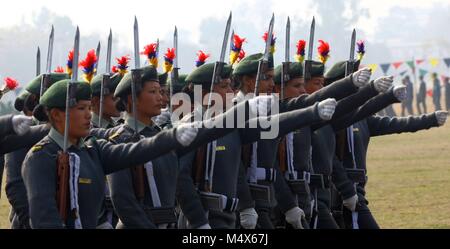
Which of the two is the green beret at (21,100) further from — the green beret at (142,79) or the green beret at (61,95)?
the green beret at (61,95)

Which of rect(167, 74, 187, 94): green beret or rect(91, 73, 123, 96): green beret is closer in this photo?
rect(91, 73, 123, 96): green beret

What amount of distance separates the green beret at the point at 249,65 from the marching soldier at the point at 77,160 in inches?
123

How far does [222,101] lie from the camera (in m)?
10.8

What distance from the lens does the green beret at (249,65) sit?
1162cm

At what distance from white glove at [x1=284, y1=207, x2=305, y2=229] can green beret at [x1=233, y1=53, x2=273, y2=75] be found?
4.59 ft

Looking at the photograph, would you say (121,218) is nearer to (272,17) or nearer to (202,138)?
(202,138)

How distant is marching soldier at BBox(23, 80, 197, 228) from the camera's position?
8.00 meters

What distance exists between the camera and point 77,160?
826 cm

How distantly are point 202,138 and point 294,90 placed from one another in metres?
4.28

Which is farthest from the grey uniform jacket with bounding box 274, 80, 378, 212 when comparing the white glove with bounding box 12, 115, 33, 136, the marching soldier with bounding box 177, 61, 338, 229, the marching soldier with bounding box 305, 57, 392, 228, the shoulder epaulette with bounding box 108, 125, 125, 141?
the white glove with bounding box 12, 115, 33, 136

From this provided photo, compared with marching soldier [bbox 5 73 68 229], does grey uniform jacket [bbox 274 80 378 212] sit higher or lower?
higher

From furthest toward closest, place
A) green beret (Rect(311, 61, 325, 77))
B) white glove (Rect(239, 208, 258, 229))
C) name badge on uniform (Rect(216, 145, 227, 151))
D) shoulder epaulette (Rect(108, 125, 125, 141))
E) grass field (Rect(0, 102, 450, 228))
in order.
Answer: grass field (Rect(0, 102, 450, 228))
green beret (Rect(311, 61, 325, 77))
white glove (Rect(239, 208, 258, 229))
name badge on uniform (Rect(216, 145, 227, 151))
shoulder epaulette (Rect(108, 125, 125, 141))

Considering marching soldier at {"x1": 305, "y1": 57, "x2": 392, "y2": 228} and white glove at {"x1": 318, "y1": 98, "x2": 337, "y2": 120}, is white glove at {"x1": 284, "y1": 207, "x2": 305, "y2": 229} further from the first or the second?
white glove at {"x1": 318, "y1": 98, "x2": 337, "y2": 120}

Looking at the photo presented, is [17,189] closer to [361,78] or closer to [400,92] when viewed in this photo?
[361,78]
